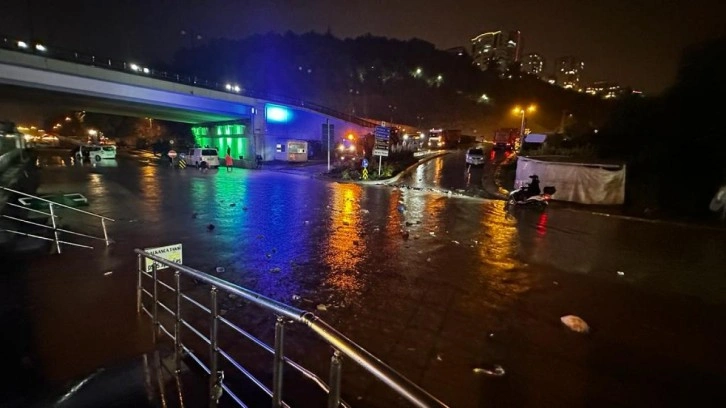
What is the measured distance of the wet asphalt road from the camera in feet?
12.9

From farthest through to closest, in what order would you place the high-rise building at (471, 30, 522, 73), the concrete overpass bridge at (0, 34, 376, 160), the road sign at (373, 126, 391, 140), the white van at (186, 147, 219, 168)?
1. the high-rise building at (471, 30, 522, 73)
2. the white van at (186, 147, 219, 168)
3. the concrete overpass bridge at (0, 34, 376, 160)
4. the road sign at (373, 126, 391, 140)

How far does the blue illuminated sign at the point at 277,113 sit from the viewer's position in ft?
139

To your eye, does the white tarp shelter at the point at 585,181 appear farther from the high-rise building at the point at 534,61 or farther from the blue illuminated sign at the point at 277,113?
the high-rise building at the point at 534,61

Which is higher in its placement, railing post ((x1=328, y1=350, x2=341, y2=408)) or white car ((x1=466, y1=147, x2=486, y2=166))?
white car ((x1=466, y1=147, x2=486, y2=166))

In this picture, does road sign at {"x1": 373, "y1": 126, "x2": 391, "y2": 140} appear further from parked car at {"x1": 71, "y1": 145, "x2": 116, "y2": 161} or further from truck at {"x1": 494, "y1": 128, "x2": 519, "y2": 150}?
parked car at {"x1": 71, "y1": 145, "x2": 116, "y2": 161}

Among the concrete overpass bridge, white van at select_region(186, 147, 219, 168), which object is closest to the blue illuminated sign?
the concrete overpass bridge

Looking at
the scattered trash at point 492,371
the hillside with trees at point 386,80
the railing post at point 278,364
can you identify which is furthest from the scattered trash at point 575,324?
the hillside with trees at point 386,80

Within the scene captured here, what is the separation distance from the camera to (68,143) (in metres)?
78.6

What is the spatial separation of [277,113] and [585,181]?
1405 inches

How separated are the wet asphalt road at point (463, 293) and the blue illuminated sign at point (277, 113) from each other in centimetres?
3171

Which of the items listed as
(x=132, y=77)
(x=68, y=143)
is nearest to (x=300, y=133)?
(x=132, y=77)

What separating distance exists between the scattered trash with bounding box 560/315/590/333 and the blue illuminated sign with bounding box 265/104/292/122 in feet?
136

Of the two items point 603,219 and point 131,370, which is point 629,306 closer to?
point 131,370

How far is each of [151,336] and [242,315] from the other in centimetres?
114
